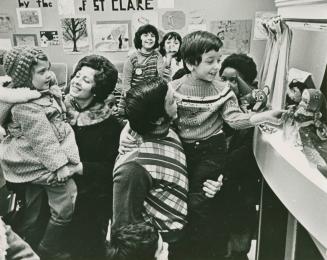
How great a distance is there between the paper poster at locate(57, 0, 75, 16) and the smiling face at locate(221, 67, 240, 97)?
60 cm

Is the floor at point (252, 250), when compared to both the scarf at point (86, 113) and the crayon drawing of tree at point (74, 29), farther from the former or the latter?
the crayon drawing of tree at point (74, 29)

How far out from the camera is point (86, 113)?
140 cm

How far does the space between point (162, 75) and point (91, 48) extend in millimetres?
293

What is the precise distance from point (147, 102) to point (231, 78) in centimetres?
37

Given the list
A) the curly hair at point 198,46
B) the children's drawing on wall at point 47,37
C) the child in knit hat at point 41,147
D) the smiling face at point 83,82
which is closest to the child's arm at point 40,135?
the child in knit hat at point 41,147

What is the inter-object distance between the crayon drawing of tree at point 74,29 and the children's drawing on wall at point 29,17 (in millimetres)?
95

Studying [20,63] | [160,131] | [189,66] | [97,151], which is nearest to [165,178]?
[160,131]

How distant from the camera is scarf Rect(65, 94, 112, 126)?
1391mm

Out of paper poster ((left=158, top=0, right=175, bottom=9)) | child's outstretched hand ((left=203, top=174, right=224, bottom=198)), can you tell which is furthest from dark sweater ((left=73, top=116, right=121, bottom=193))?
paper poster ((left=158, top=0, right=175, bottom=9))

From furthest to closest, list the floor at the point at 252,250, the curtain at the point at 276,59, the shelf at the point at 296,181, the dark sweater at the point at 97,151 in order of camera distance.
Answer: the floor at the point at 252,250 → the dark sweater at the point at 97,151 → the curtain at the point at 276,59 → the shelf at the point at 296,181

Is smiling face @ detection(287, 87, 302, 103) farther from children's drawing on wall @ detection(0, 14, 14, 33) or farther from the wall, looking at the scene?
children's drawing on wall @ detection(0, 14, 14, 33)

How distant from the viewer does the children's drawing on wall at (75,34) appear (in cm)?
143

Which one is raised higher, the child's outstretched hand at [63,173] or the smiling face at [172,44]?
the smiling face at [172,44]

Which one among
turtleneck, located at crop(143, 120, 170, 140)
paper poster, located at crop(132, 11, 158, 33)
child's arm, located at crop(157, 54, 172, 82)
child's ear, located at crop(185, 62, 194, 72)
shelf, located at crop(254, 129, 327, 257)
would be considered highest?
paper poster, located at crop(132, 11, 158, 33)
